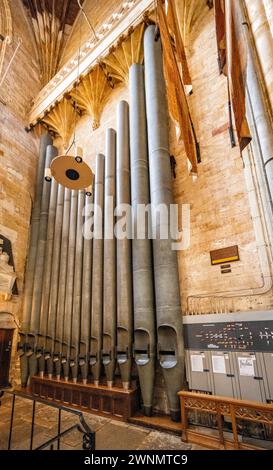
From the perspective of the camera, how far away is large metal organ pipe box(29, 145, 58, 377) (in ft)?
20.0

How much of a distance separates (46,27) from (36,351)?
13.1 meters

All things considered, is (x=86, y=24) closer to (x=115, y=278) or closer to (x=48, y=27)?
(x=48, y=27)

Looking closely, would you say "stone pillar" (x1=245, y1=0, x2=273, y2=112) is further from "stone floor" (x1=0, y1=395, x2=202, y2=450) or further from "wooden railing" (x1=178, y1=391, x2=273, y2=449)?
"stone floor" (x1=0, y1=395, x2=202, y2=450)

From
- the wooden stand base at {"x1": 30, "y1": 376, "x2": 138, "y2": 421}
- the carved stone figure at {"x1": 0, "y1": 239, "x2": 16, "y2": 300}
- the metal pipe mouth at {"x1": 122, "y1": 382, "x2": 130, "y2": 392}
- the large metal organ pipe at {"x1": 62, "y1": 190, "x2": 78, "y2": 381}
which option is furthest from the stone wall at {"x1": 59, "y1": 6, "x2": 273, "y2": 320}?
the carved stone figure at {"x1": 0, "y1": 239, "x2": 16, "y2": 300}

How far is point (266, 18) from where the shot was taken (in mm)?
3086

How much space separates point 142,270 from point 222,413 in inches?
94.1

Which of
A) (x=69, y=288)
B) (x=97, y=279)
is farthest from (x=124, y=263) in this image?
(x=69, y=288)

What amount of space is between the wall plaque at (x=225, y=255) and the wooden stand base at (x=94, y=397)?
2.67 meters

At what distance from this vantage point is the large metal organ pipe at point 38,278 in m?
6.11

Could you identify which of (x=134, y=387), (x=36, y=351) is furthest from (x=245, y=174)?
(x=36, y=351)

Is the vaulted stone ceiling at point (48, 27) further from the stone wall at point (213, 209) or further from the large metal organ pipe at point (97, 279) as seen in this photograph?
the stone wall at point (213, 209)

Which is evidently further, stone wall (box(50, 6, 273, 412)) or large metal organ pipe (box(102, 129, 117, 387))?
large metal organ pipe (box(102, 129, 117, 387))

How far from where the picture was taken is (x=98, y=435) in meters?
3.57

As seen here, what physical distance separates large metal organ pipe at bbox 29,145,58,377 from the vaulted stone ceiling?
488 cm
